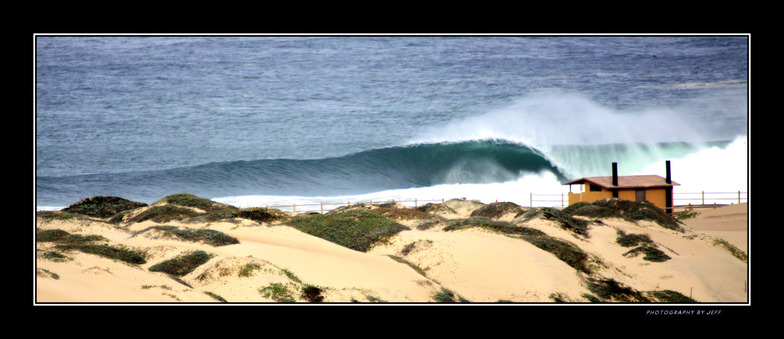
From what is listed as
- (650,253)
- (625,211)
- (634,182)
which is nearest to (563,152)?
(634,182)

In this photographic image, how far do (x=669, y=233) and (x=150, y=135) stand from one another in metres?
29.9

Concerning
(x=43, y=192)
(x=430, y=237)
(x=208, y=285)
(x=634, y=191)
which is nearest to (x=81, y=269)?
(x=208, y=285)

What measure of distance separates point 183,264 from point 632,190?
1906 cm

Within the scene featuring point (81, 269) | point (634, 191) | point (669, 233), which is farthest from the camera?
point (634, 191)

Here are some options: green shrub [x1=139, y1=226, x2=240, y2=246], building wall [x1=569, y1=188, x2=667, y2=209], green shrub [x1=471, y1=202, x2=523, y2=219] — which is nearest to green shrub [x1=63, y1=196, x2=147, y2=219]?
green shrub [x1=139, y1=226, x2=240, y2=246]

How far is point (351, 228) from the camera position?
650 inches

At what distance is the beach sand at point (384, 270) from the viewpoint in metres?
9.48

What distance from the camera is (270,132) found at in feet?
128

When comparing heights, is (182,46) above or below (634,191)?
above

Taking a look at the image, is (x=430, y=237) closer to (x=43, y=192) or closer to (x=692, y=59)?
(x=43, y=192)

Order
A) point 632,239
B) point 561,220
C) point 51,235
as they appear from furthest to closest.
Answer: point 561,220 → point 632,239 → point 51,235

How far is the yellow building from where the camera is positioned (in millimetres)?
24625

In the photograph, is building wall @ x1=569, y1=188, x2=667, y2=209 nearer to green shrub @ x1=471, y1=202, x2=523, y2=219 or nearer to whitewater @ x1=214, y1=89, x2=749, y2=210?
green shrub @ x1=471, y1=202, x2=523, y2=219

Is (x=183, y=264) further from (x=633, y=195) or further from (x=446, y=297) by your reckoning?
(x=633, y=195)
